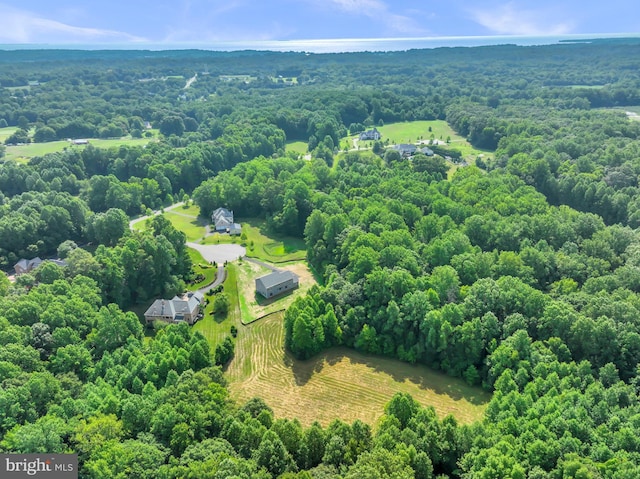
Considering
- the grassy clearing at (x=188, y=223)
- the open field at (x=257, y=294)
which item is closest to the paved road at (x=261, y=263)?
the open field at (x=257, y=294)

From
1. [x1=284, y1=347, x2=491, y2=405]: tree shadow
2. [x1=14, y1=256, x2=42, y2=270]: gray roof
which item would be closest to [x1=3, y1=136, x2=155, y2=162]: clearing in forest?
[x1=14, y1=256, x2=42, y2=270]: gray roof

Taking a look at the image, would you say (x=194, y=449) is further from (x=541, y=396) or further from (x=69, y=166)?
(x=69, y=166)

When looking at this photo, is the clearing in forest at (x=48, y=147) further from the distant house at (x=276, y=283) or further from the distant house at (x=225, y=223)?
the distant house at (x=276, y=283)

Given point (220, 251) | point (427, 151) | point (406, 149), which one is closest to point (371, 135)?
point (406, 149)

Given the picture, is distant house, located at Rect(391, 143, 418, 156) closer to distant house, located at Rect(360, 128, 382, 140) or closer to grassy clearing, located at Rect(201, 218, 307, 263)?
distant house, located at Rect(360, 128, 382, 140)

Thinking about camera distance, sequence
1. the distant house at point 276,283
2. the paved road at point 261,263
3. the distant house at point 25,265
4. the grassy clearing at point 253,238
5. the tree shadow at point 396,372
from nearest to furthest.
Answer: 1. the tree shadow at point 396,372
2. the distant house at point 276,283
3. the distant house at point 25,265
4. the paved road at point 261,263
5. the grassy clearing at point 253,238
